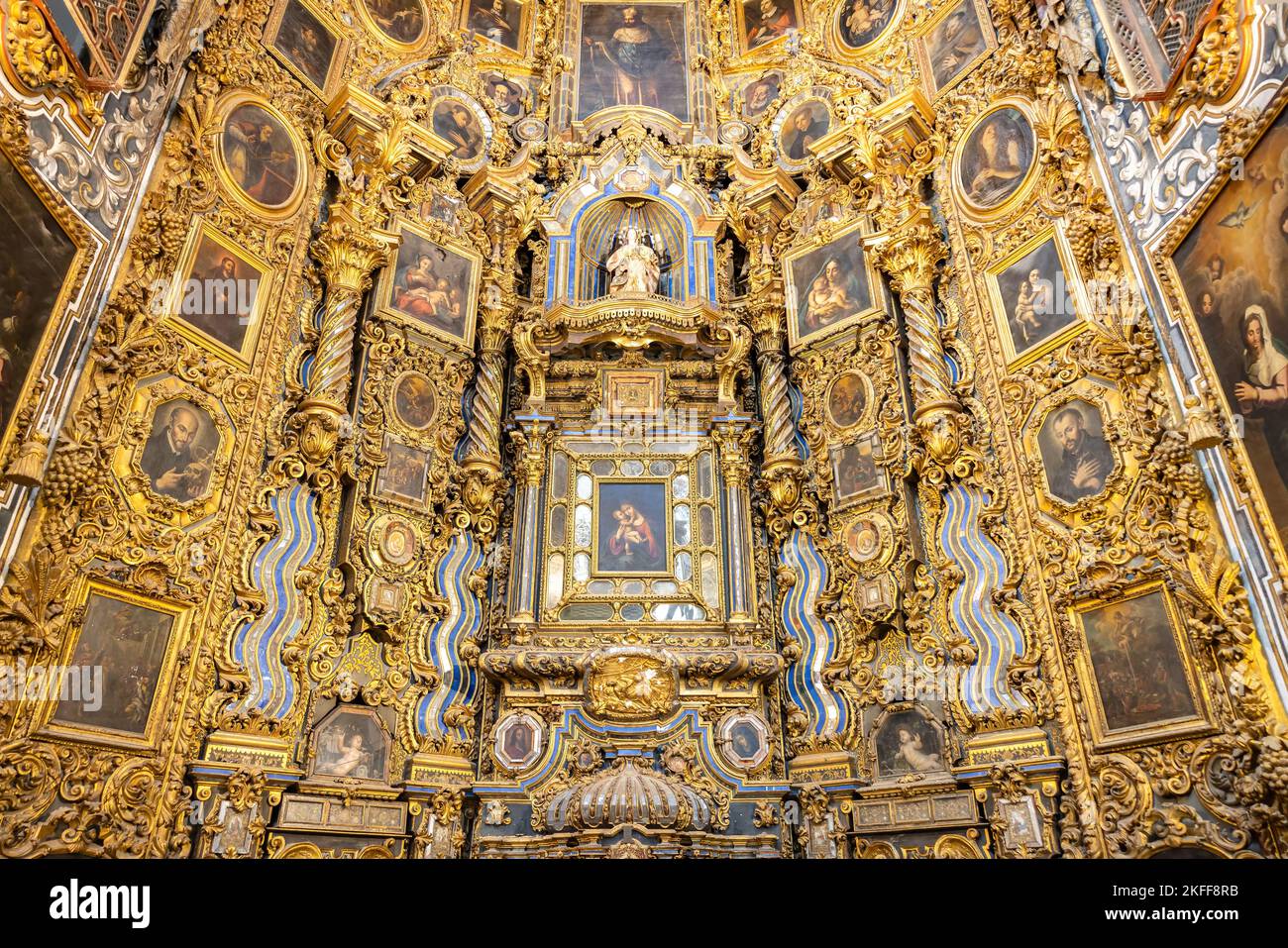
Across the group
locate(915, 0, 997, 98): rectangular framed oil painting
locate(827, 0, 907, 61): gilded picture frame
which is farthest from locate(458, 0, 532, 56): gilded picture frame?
locate(915, 0, 997, 98): rectangular framed oil painting

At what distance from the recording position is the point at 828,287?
12562mm

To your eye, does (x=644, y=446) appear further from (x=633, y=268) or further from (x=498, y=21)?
(x=498, y=21)

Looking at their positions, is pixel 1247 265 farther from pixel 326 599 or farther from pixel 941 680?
pixel 326 599

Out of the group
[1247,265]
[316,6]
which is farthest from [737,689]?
[316,6]

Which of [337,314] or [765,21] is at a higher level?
[765,21]

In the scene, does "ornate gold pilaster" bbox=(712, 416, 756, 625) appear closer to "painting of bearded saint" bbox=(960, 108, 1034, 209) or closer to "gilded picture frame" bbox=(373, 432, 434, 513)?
"gilded picture frame" bbox=(373, 432, 434, 513)

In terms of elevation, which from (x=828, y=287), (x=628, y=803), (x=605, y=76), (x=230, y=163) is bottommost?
(x=628, y=803)

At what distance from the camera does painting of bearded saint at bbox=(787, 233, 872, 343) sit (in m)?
12.2

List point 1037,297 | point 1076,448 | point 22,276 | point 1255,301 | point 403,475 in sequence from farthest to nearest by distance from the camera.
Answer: point 403,475 < point 1037,297 < point 1076,448 < point 22,276 < point 1255,301

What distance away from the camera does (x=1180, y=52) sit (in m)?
8.09

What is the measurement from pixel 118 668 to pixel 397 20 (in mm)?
12318

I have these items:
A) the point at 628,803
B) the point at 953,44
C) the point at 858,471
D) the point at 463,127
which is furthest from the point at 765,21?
the point at 628,803

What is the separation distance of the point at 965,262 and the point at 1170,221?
3132mm

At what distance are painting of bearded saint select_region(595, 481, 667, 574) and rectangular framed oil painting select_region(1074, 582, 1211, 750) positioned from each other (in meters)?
5.69
